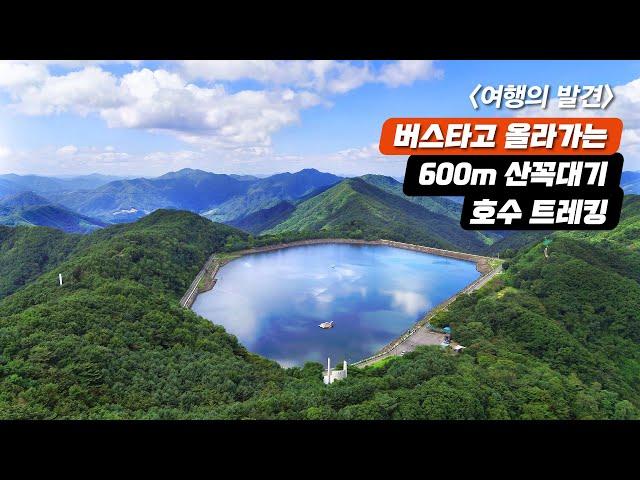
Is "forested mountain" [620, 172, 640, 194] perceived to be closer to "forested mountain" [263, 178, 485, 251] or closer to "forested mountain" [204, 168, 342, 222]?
"forested mountain" [263, 178, 485, 251]

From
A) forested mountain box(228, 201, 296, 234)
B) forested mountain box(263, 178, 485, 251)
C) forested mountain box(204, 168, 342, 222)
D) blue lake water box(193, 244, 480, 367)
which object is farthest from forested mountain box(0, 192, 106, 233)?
blue lake water box(193, 244, 480, 367)

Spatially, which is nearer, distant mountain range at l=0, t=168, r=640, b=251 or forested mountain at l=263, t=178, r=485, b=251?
forested mountain at l=263, t=178, r=485, b=251

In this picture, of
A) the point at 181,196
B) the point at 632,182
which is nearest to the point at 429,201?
the point at 632,182

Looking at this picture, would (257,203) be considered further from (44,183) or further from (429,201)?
(44,183)
